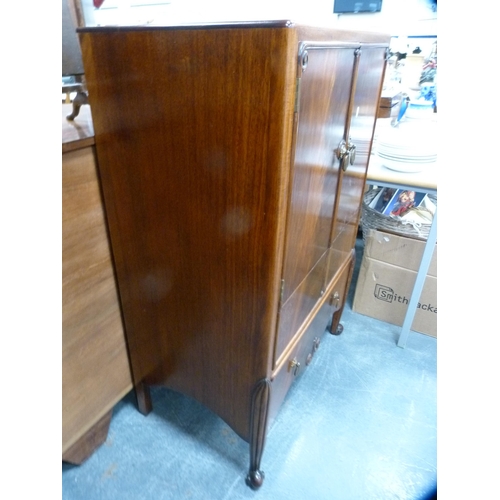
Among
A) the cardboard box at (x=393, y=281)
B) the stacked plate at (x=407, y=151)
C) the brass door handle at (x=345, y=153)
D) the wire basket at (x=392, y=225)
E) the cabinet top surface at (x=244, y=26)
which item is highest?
the cabinet top surface at (x=244, y=26)

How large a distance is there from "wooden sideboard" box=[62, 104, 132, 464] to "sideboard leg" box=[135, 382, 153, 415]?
0.04 meters

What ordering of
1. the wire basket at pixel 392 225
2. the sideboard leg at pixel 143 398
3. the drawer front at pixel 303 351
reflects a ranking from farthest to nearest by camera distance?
the wire basket at pixel 392 225 → the sideboard leg at pixel 143 398 → the drawer front at pixel 303 351

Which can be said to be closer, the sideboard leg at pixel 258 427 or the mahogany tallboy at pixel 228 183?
the mahogany tallboy at pixel 228 183

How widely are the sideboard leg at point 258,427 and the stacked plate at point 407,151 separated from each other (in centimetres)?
86

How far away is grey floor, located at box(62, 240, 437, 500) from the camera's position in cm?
104

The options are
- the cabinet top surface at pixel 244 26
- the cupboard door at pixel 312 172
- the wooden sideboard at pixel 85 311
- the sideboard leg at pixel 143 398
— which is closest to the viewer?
the cabinet top surface at pixel 244 26

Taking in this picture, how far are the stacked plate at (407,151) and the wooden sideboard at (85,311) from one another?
95 cm

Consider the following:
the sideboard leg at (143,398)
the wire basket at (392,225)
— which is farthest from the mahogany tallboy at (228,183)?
the wire basket at (392,225)

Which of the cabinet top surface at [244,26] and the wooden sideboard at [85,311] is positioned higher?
the cabinet top surface at [244,26]

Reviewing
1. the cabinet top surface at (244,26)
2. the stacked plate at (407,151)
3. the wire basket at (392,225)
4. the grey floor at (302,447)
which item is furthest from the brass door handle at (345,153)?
the grey floor at (302,447)

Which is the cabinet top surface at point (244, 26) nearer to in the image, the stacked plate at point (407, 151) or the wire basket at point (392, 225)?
the stacked plate at point (407, 151)

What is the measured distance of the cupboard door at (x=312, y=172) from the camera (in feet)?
2.06
